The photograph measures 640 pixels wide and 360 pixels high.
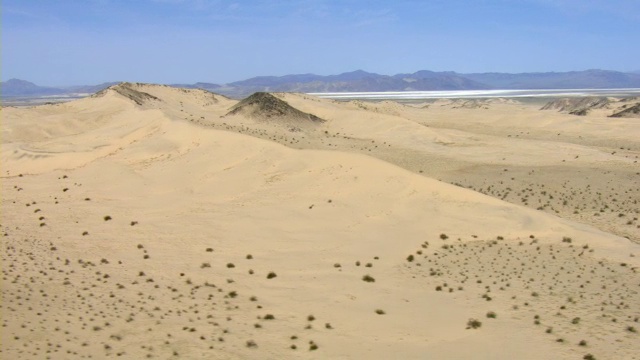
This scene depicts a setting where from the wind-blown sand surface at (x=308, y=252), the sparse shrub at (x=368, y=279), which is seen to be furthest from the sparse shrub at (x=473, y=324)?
the sparse shrub at (x=368, y=279)

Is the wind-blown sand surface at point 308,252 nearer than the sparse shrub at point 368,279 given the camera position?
Yes

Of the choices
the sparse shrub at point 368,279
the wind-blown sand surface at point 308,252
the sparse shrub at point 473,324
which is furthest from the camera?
the sparse shrub at point 368,279

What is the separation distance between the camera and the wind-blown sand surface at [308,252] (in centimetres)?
1207

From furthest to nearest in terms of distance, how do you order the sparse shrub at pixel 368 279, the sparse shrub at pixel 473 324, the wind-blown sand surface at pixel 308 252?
the sparse shrub at pixel 368 279 → the sparse shrub at pixel 473 324 → the wind-blown sand surface at pixel 308 252

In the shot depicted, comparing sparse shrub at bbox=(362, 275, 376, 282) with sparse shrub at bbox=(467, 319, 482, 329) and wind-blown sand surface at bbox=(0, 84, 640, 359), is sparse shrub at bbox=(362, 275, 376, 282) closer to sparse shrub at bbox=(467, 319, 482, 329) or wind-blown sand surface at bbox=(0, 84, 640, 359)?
wind-blown sand surface at bbox=(0, 84, 640, 359)

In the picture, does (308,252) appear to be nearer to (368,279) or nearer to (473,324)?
(368,279)

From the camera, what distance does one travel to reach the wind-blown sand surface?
39.6 ft

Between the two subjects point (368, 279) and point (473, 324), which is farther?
point (368, 279)

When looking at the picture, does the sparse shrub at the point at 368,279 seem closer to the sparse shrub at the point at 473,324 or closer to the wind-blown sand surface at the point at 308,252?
the wind-blown sand surface at the point at 308,252

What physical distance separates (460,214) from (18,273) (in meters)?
16.5

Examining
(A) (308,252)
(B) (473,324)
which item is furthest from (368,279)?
(B) (473,324)

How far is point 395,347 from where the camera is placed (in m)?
11.9

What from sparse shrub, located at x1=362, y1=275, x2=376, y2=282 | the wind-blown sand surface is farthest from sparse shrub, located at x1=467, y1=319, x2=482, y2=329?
sparse shrub, located at x1=362, y1=275, x2=376, y2=282

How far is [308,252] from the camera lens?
63.0 feet
